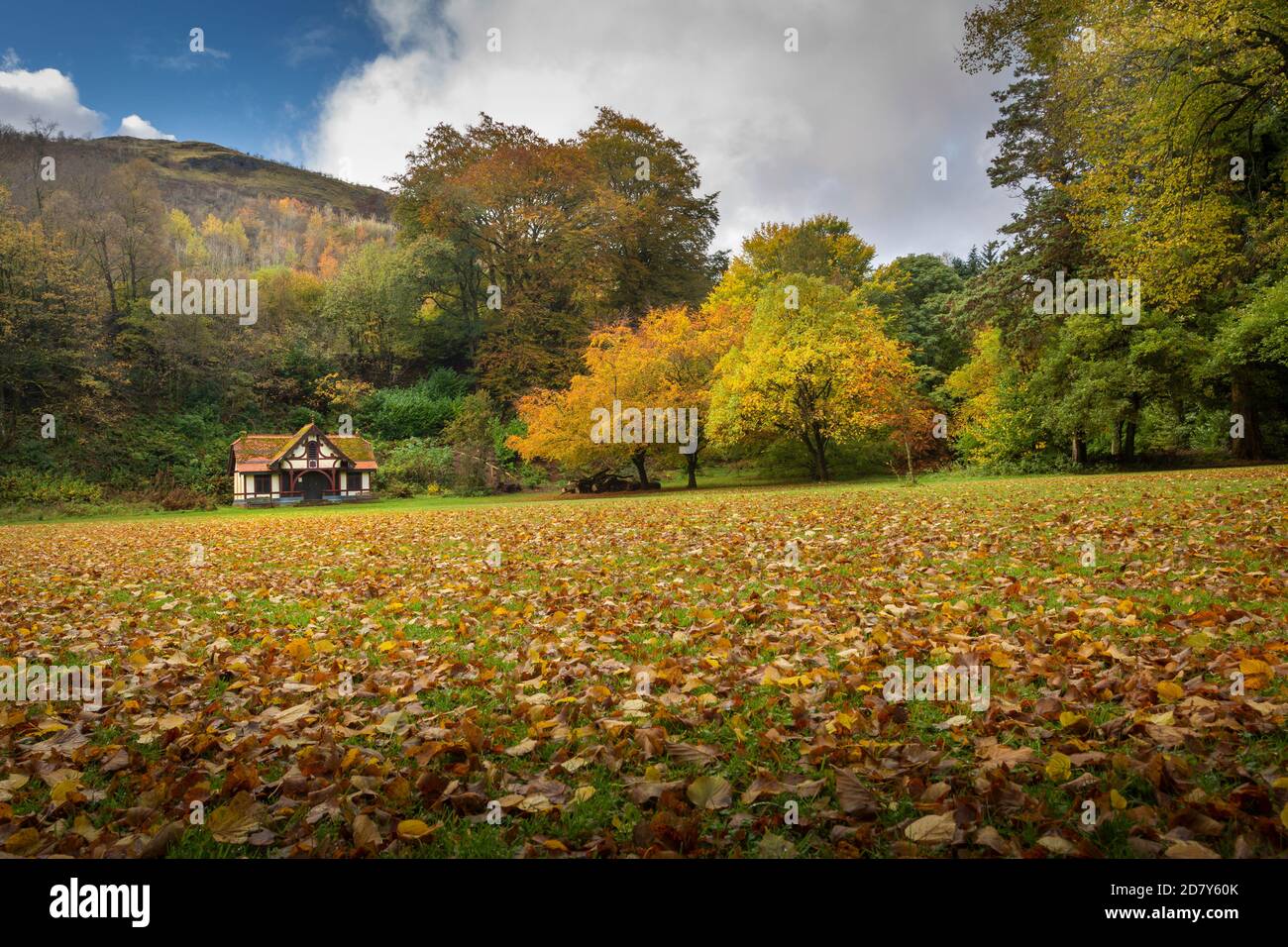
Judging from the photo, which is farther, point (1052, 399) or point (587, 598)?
point (1052, 399)

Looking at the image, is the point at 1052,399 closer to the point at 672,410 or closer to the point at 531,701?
the point at 672,410

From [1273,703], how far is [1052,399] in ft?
92.5

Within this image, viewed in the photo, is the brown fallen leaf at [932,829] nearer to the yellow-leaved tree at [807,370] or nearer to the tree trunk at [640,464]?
the yellow-leaved tree at [807,370]

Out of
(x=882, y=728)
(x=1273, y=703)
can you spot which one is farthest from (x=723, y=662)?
(x=1273, y=703)

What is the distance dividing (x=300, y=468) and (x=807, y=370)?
85.0 ft

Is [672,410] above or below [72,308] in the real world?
below

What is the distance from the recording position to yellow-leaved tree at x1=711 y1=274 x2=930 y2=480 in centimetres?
2761

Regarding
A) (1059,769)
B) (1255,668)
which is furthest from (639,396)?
(1059,769)

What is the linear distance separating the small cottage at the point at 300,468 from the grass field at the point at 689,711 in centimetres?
2897

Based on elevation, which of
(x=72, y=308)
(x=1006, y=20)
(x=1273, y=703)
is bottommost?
(x=1273, y=703)

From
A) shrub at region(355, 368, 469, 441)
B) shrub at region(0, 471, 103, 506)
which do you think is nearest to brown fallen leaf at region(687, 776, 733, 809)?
shrub at region(0, 471, 103, 506)

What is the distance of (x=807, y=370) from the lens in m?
28.1
